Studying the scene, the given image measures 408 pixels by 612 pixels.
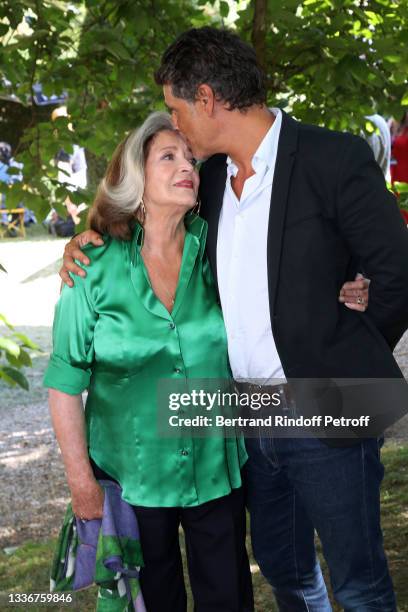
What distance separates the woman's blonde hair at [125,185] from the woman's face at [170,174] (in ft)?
0.08

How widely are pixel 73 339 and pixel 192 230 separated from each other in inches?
20.3

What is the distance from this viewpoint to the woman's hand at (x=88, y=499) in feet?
9.50

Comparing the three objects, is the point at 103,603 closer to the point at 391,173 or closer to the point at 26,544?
the point at 26,544

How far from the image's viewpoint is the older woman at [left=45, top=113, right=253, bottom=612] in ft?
9.32

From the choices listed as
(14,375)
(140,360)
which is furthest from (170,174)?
(14,375)

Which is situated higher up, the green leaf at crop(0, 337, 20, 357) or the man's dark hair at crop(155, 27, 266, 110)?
the man's dark hair at crop(155, 27, 266, 110)

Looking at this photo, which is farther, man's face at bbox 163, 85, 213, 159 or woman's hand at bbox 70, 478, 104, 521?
woman's hand at bbox 70, 478, 104, 521

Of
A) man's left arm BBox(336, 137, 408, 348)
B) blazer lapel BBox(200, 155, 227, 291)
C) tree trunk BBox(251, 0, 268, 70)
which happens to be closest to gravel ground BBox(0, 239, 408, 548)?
tree trunk BBox(251, 0, 268, 70)

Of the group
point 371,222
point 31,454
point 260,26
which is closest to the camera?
point 371,222

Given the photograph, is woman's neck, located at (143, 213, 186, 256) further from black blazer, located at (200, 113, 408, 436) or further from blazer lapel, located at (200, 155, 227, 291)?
black blazer, located at (200, 113, 408, 436)

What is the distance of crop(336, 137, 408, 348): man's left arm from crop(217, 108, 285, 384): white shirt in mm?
251

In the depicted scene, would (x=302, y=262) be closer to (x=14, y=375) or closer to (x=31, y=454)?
(x=14, y=375)

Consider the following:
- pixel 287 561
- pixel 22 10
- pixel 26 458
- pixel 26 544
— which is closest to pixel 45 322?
pixel 26 458

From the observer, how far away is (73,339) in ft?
9.29
